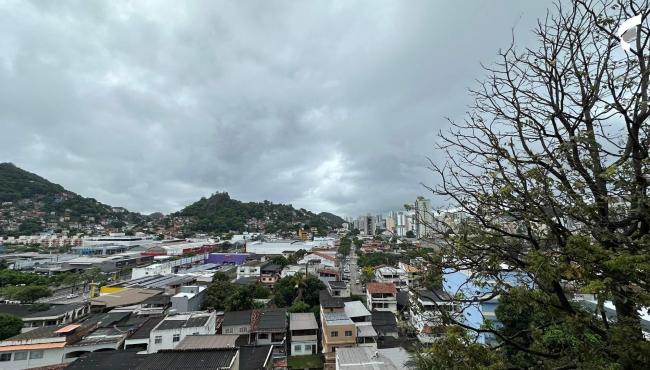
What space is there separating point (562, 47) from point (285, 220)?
358ft

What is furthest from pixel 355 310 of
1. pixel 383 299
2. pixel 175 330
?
pixel 175 330

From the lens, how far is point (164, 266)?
34094 millimetres

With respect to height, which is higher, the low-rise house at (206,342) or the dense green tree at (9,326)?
the low-rise house at (206,342)

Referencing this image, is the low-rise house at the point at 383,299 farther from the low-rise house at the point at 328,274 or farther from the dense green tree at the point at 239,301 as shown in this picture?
the low-rise house at the point at 328,274

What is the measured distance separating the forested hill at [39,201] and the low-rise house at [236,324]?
94736 millimetres

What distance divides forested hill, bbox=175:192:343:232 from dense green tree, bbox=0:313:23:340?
75491mm

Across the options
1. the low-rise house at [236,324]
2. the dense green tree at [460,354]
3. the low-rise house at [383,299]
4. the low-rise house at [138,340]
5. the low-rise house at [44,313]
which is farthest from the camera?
the low-rise house at [383,299]

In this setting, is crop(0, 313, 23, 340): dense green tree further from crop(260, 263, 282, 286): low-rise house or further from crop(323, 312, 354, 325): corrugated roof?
crop(260, 263, 282, 286): low-rise house

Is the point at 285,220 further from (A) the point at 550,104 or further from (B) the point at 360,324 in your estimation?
(A) the point at 550,104

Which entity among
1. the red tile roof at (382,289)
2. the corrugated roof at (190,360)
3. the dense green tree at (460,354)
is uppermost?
the dense green tree at (460,354)

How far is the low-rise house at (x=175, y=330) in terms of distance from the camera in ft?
47.5

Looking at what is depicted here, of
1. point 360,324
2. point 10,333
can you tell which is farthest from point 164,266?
point 360,324

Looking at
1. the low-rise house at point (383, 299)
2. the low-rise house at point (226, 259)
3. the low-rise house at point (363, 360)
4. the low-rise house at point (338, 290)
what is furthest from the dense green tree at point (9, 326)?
the low-rise house at point (226, 259)

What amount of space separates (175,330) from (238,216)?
87.5m
